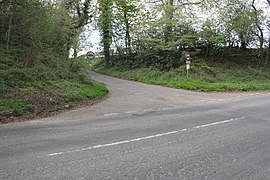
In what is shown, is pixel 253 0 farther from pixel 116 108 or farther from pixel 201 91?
pixel 116 108

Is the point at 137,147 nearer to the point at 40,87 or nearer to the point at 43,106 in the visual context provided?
the point at 43,106

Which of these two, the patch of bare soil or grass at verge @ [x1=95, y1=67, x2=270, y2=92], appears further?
grass at verge @ [x1=95, y1=67, x2=270, y2=92]

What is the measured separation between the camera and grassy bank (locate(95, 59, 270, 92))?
1766 centimetres

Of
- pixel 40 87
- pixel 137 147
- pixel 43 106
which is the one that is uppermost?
pixel 40 87

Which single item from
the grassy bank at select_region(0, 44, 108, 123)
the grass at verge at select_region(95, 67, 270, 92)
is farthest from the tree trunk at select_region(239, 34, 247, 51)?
the grassy bank at select_region(0, 44, 108, 123)

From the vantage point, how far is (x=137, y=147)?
16.3 feet

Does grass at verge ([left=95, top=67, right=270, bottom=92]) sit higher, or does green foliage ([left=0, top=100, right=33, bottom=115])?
grass at verge ([left=95, top=67, right=270, bottom=92])

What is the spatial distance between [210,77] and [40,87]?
46.1ft

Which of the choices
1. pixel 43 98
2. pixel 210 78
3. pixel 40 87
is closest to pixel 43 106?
pixel 43 98

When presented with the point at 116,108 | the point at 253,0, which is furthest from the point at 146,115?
the point at 253,0

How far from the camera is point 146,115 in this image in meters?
8.40

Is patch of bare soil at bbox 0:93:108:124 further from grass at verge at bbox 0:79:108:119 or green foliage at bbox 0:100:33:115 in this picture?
green foliage at bbox 0:100:33:115

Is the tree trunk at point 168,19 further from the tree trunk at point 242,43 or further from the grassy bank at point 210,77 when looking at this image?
the tree trunk at point 242,43

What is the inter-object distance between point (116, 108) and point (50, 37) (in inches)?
314
